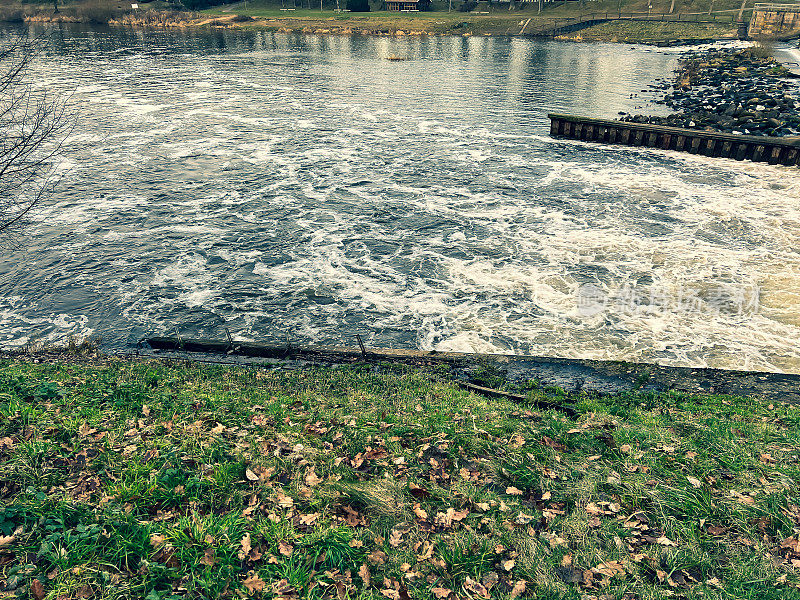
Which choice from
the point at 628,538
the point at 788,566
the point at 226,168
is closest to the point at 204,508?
the point at 628,538

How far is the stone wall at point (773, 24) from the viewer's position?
99562mm

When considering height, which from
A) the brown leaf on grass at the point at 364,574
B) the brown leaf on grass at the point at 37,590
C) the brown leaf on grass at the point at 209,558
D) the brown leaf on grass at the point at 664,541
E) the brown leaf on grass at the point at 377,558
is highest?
the brown leaf on grass at the point at 37,590

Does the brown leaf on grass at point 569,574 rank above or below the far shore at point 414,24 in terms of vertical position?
below

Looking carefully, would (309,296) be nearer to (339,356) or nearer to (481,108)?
(339,356)

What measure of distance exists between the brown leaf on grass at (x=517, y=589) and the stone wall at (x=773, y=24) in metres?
129

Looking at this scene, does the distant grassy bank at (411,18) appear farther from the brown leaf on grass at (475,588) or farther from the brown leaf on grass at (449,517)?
the brown leaf on grass at (475,588)

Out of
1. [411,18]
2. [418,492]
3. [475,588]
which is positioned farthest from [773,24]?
[475,588]

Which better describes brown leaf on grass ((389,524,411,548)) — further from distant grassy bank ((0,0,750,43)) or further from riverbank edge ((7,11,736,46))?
distant grassy bank ((0,0,750,43))

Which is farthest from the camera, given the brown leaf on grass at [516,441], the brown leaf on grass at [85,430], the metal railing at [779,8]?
the metal railing at [779,8]

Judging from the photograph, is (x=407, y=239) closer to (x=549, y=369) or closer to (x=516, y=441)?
(x=549, y=369)

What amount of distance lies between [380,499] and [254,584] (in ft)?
7.09

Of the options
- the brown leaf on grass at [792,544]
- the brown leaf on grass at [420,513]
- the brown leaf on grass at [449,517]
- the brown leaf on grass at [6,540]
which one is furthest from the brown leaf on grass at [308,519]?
the brown leaf on grass at [792,544]

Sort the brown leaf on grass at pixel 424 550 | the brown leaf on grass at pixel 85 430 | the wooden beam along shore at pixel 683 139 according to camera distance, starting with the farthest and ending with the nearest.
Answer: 1. the wooden beam along shore at pixel 683 139
2. the brown leaf on grass at pixel 85 430
3. the brown leaf on grass at pixel 424 550

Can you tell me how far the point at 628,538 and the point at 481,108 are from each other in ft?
168
